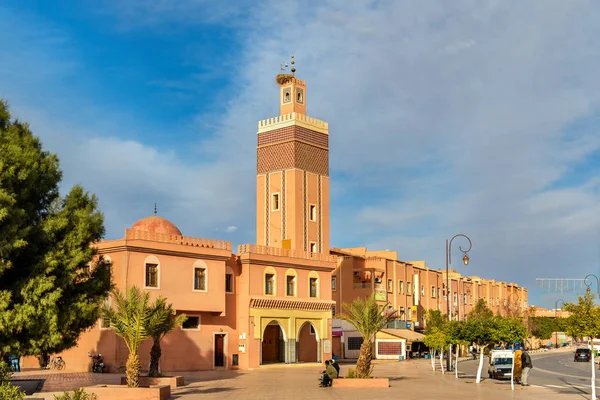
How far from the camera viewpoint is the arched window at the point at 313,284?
48.6 m

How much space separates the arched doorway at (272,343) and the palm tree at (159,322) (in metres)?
20.2

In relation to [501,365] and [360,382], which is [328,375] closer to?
[360,382]

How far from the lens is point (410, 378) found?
113 feet

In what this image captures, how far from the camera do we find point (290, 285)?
47.3 m

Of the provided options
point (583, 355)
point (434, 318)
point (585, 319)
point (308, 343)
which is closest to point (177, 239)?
point (308, 343)

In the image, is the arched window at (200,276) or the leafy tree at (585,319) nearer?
the leafy tree at (585,319)

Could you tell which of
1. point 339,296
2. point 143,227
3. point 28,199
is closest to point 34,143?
point 28,199

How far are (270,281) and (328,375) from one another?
17.9 meters

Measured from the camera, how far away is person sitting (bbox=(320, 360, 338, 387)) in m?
28.0

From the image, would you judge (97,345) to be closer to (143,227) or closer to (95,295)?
(143,227)

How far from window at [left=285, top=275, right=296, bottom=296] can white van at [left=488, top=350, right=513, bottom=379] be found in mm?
15467

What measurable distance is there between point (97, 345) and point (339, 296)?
27.3m

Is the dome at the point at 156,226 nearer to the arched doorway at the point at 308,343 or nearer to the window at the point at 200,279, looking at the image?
the window at the point at 200,279

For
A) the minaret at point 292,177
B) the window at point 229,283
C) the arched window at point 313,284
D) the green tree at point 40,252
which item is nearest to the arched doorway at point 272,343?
the arched window at point 313,284
